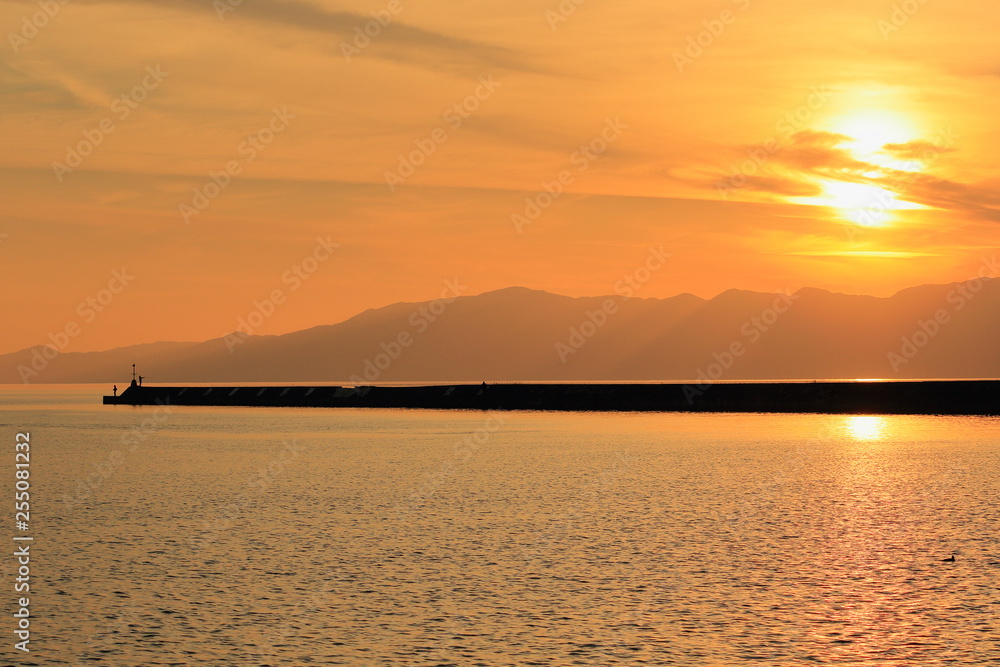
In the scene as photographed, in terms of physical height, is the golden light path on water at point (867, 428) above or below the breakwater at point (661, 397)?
below

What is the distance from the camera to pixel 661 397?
143 meters

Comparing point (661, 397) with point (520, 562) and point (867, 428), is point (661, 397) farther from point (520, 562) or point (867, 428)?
point (520, 562)

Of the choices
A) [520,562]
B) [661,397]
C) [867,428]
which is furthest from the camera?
[661,397]

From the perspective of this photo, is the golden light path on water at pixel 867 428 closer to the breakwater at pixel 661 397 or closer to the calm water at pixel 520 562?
the breakwater at pixel 661 397

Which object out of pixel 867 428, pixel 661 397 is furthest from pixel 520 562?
pixel 661 397

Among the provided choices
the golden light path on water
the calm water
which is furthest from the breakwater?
the calm water

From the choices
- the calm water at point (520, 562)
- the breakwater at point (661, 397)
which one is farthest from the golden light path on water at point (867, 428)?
the calm water at point (520, 562)

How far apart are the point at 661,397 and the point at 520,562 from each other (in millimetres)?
116260

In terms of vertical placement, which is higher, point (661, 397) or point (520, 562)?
point (661, 397)

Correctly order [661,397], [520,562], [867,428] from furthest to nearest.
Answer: [661,397]
[867,428]
[520,562]

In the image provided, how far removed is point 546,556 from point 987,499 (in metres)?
23.3

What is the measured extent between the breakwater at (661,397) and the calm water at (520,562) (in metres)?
59.3

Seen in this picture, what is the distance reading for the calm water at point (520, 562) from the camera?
20.2 metres

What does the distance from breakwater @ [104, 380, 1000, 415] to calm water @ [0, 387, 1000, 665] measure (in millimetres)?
59337
